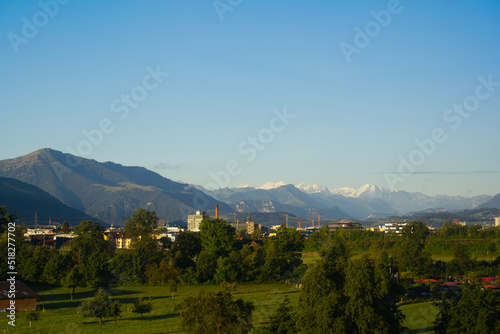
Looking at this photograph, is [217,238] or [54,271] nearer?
[54,271]

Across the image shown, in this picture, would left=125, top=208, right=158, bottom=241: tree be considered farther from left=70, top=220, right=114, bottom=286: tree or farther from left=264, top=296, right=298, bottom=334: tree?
left=264, top=296, right=298, bottom=334: tree

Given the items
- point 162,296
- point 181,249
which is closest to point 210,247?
point 181,249

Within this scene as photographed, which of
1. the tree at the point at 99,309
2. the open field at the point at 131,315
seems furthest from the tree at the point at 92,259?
the tree at the point at 99,309

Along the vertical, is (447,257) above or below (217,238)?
below

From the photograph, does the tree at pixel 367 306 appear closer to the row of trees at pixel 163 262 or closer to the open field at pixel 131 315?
the open field at pixel 131 315

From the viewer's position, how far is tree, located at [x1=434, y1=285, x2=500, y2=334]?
21.1 m

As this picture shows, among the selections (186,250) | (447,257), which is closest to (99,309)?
(186,250)

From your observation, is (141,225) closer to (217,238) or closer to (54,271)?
(217,238)

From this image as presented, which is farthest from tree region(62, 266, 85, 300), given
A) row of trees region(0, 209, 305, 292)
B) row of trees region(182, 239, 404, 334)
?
row of trees region(182, 239, 404, 334)

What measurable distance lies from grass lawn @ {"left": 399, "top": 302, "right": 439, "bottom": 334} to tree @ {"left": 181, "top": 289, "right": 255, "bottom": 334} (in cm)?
945

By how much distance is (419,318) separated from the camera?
30.6 m

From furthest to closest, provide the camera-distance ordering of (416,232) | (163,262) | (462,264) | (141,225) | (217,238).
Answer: (416,232) → (141,225) → (217,238) → (462,264) → (163,262)

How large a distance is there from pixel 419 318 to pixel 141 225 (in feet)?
164

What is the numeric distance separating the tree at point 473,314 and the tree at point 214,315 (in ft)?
29.7
